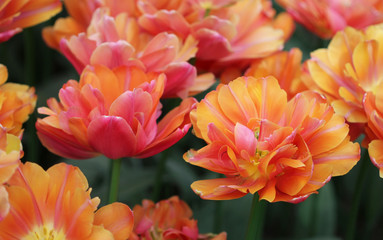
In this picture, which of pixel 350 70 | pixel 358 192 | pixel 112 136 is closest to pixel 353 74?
pixel 350 70

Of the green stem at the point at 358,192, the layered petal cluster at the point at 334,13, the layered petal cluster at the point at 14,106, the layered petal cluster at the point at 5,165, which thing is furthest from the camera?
the layered petal cluster at the point at 334,13

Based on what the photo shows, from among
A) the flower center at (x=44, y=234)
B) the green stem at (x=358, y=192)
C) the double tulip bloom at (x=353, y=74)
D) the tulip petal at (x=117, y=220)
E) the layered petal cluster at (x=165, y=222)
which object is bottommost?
the green stem at (x=358, y=192)

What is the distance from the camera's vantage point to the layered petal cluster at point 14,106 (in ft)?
1.63

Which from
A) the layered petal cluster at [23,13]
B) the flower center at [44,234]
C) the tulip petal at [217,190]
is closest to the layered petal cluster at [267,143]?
the tulip petal at [217,190]

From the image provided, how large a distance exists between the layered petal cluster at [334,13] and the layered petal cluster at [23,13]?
1.04 ft

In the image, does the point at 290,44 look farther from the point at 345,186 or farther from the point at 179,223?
the point at 179,223

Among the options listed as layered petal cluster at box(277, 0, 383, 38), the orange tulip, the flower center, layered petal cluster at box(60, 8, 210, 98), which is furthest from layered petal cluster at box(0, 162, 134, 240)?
layered petal cluster at box(277, 0, 383, 38)

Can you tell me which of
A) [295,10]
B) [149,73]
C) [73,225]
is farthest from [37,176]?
[295,10]

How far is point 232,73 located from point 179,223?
0.64ft

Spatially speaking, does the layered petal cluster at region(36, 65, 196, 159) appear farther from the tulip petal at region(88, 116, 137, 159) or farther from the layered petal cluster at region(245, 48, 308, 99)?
the layered petal cluster at region(245, 48, 308, 99)

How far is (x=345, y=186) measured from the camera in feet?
3.27

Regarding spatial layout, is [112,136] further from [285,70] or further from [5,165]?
[285,70]

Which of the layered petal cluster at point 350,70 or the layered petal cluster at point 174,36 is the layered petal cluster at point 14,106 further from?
the layered petal cluster at point 350,70

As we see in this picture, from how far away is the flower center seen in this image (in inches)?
17.7
